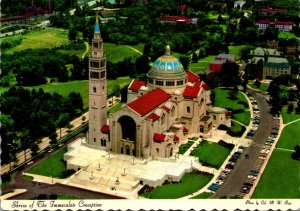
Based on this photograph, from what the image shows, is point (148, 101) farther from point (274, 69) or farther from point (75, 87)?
point (274, 69)

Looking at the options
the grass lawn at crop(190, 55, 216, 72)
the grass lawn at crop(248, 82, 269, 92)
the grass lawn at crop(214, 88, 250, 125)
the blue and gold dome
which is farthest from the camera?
the grass lawn at crop(190, 55, 216, 72)

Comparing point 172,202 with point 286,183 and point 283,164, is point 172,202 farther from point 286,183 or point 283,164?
point 283,164

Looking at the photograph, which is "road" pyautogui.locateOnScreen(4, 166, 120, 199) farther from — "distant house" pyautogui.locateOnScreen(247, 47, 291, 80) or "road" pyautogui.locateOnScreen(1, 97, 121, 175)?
"distant house" pyautogui.locateOnScreen(247, 47, 291, 80)

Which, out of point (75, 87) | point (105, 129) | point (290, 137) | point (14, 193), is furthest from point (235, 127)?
point (75, 87)

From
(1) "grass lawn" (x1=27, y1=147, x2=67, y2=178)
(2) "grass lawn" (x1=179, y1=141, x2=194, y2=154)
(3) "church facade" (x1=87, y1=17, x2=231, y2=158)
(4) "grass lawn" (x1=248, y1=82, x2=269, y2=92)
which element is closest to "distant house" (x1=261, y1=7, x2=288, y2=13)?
(4) "grass lawn" (x1=248, y1=82, x2=269, y2=92)

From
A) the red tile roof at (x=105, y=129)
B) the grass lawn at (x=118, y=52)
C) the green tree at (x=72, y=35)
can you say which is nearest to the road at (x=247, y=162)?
the red tile roof at (x=105, y=129)

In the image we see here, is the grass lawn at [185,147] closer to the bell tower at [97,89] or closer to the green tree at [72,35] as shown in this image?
the bell tower at [97,89]

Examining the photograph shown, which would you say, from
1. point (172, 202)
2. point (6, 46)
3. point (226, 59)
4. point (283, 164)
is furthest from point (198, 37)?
point (172, 202)
